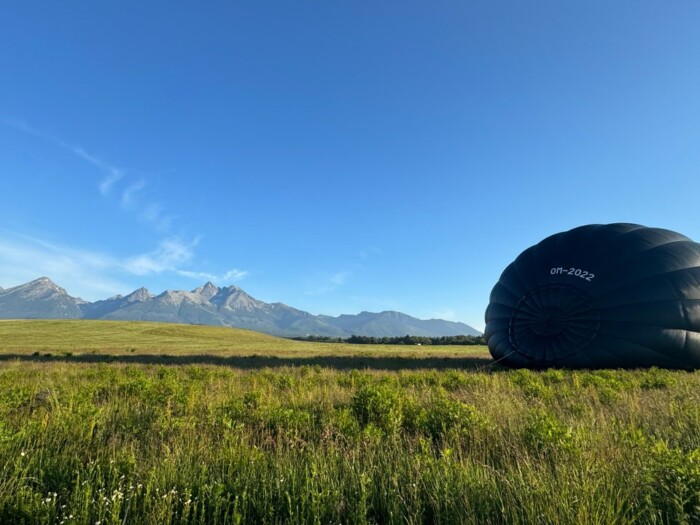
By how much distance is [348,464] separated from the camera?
202 inches

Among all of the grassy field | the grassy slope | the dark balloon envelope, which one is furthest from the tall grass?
the grassy slope

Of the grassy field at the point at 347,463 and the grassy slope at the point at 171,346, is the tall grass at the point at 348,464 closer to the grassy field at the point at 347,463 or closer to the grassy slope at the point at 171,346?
the grassy field at the point at 347,463

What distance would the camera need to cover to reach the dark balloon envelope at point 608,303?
18016 mm

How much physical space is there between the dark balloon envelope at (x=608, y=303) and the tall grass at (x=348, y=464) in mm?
10778

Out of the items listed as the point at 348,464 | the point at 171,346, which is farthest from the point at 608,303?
the point at 171,346

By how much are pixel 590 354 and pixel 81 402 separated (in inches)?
798

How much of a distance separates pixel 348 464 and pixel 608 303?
18.5 metres

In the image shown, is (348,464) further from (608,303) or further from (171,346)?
(171,346)

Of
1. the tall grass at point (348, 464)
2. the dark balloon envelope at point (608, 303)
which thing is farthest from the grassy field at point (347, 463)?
the dark balloon envelope at point (608, 303)

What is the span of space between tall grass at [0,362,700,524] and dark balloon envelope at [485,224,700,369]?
1078 centimetres

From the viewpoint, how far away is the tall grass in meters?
4.05

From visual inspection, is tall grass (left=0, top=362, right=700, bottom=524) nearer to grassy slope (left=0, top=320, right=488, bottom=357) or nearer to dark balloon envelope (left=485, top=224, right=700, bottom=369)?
dark balloon envelope (left=485, top=224, right=700, bottom=369)

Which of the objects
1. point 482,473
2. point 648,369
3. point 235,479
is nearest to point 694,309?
point 648,369

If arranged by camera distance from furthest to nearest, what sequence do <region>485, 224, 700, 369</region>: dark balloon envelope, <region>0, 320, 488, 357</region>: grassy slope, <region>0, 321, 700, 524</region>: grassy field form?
1. <region>0, 320, 488, 357</region>: grassy slope
2. <region>485, 224, 700, 369</region>: dark balloon envelope
3. <region>0, 321, 700, 524</region>: grassy field
